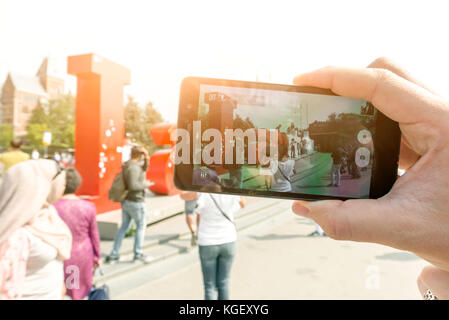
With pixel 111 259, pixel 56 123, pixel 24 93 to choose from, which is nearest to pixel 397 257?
pixel 111 259

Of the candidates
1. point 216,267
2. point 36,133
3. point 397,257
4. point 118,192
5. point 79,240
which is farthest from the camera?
point 36,133

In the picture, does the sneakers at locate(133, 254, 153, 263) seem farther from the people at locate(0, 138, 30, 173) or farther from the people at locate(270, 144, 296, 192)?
the people at locate(270, 144, 296, 192)

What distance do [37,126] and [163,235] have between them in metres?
49.6

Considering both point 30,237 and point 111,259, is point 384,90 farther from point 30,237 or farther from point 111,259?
point 111,259

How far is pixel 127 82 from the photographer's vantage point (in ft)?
26.1

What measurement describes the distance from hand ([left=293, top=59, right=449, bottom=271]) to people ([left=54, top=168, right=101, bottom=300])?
2.47 metres

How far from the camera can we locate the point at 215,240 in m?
3.14

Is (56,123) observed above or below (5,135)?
above

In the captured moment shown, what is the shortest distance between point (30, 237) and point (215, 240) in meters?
1.67

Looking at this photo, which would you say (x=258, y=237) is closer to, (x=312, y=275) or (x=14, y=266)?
(x=312, y=275)

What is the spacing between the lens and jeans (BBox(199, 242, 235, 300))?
3172 millimetres

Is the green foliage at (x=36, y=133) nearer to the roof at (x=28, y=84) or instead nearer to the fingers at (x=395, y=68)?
the roof at (x=28, y=84)

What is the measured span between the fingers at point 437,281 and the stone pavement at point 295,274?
A: 3.02m

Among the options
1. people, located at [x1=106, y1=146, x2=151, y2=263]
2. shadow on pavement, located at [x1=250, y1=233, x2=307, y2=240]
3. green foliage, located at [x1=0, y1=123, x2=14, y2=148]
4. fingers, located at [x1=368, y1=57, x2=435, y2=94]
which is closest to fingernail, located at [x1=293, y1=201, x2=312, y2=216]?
fingers, located at [x1=368, y1=57, x2=435, y2=94]
